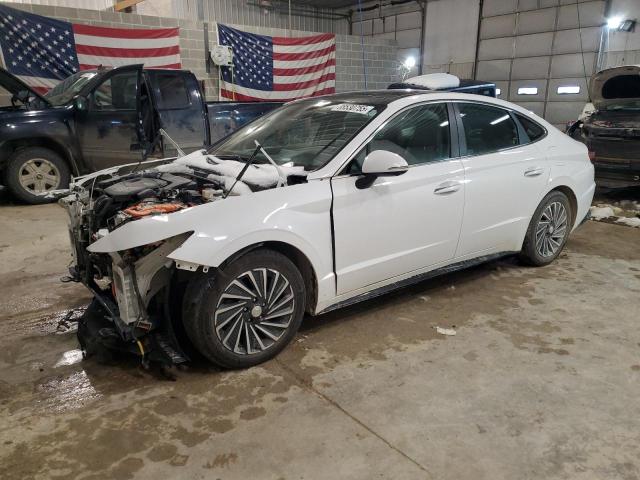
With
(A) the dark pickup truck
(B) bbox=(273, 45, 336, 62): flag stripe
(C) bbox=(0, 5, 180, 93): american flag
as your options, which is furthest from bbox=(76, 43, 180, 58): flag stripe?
(A) the dark pickup truck

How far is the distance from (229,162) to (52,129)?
15.4 ft

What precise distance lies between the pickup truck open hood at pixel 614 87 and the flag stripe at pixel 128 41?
8.02 m

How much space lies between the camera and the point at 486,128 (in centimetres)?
370

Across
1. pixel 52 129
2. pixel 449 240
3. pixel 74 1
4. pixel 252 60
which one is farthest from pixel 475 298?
pixel 74 1

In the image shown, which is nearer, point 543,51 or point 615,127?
point 615,127

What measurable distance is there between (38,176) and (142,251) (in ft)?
17.4

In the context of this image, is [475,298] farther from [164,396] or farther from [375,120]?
[164,396]

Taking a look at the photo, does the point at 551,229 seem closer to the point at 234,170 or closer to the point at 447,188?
the point at 447,188

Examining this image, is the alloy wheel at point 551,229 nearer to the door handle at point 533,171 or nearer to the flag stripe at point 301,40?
the door handle at point 533,171

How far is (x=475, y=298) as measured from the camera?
372cm

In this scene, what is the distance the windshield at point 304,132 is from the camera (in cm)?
307

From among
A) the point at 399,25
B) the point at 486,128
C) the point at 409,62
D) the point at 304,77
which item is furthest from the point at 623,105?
the point at 399,25

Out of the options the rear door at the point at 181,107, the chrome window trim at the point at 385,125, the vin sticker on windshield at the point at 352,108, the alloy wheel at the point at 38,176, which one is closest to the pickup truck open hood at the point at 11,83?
the alloy wheel at the point at 38,176

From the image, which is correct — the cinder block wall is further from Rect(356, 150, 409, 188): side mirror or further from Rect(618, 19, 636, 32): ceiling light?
Rect(356, 150, 409, 188): side mirror
